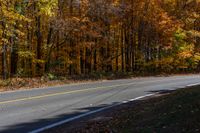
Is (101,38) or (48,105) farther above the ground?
(101,38)

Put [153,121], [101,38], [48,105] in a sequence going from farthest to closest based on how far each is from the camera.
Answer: [101,38] → [48,105] → [153,121]

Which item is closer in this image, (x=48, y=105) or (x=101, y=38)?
(x=48, y=105)

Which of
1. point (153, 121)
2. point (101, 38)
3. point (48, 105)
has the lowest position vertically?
point (48, 105)

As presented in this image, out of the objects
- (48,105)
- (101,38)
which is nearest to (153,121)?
(48,105)

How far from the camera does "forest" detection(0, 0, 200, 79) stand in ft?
107

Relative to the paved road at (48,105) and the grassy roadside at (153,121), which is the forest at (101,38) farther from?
the grassy roadside at (153,121)

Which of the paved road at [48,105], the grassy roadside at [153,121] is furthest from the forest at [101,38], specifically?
the grassy roadside at [153,121]

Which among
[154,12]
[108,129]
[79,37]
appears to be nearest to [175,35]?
[154,12]

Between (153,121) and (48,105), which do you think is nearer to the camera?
(153,121)

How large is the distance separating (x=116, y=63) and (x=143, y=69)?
4.96 meters

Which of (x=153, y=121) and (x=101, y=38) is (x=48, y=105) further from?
(x=101, y=38)

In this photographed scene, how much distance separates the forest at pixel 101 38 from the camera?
32719 millimetres

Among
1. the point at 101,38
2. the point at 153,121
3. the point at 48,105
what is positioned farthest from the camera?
the point at 101,38

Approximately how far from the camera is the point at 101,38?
126 ft
